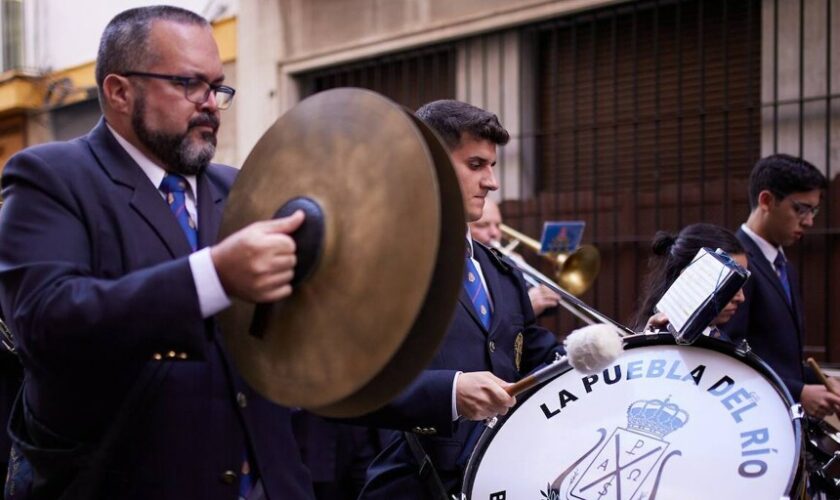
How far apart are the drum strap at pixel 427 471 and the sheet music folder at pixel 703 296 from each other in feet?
2.65

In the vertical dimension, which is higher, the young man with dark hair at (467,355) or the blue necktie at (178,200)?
the blue necktie at (178,200)

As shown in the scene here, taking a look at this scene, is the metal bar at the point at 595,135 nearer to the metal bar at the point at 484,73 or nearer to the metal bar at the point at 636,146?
the metal bar at the point at 636,146

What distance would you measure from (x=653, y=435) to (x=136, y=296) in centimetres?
141

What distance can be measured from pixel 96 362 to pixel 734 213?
5966 millimetres

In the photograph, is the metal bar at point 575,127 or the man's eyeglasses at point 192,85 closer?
the man's eyeglasses at point 192,85

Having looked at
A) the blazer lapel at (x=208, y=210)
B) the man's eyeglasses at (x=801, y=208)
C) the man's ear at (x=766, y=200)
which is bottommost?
the man's eyeglasses at (x=801, y=208)

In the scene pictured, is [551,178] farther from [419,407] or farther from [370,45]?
[419,407]

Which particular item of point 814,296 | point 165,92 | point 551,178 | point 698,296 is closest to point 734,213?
point 814,296

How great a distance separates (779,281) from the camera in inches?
189

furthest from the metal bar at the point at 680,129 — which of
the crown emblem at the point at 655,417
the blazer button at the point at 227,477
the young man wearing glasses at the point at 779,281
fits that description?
the blazer button at the point at 227,477

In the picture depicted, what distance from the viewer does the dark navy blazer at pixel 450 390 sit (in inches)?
108

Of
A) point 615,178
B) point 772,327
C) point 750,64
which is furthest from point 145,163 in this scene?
point 615,178

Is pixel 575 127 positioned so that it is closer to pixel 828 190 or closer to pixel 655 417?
pixel 828 190

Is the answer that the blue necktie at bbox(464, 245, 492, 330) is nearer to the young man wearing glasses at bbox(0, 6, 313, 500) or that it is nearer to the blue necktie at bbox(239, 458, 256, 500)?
the young man wearing glasses at bbox(0, 6, 313, 500)
